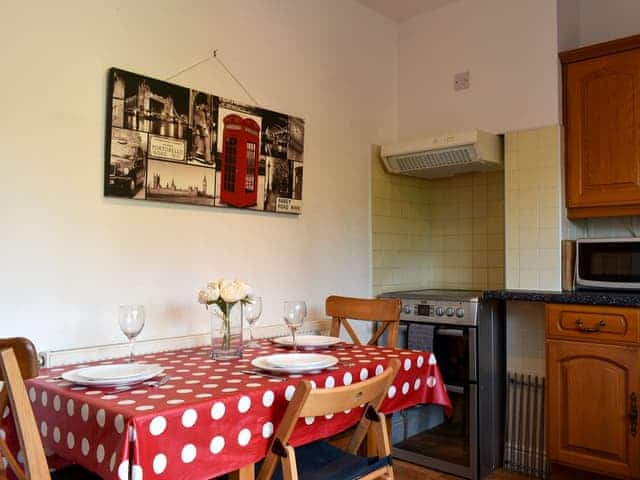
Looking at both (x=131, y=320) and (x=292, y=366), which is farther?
(x=131, y=320)

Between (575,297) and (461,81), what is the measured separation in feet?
5.06

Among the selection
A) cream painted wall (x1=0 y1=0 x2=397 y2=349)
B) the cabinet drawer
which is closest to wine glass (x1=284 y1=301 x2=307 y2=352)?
cream painted wall (x1=0 y1=0 x2=397 y2=349)

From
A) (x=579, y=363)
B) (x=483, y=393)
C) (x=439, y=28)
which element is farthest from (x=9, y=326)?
(x=439, y=28)

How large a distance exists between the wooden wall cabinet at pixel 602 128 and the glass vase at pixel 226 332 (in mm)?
1960

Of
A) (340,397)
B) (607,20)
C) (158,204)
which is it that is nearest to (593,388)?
(340,397)

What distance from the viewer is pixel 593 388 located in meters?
2.56

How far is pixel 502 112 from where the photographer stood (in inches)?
125

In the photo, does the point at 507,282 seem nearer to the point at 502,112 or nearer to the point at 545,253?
the point at 545,253

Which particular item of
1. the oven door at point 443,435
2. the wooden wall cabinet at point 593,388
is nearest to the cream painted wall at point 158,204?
the oven door at point 443,435

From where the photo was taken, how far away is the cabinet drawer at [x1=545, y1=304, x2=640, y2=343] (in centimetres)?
244

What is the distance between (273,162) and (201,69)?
1.86ft

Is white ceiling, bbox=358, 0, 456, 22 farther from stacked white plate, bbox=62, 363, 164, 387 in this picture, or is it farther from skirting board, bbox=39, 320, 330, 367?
stacked white plate, bbox=62, 363, 164, 387

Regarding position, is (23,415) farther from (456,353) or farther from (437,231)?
(437,231)

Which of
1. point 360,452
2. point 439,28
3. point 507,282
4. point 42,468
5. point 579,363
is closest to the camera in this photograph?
point 42,468
